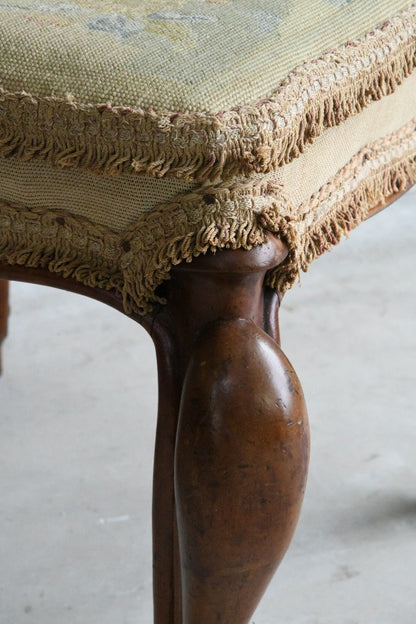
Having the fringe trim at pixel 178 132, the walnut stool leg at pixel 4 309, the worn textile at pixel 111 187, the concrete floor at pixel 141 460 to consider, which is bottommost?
the concrete floor at pixel 141 460

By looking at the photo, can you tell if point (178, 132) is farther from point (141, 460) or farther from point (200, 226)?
point (141, 460)

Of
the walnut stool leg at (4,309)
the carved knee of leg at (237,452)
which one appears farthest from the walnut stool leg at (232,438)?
the walnut stool leg at (4,309)

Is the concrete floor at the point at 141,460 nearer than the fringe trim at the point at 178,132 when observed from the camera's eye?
No

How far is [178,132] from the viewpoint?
0.47m

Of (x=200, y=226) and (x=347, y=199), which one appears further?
(x=347, y=199)

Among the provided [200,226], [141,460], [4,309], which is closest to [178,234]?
[200,226]

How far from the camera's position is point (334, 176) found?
0.64 m

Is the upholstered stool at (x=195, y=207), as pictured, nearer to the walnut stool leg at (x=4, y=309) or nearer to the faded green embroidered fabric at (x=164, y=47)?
the faded green embroidered fabric at (x=164, y=47)

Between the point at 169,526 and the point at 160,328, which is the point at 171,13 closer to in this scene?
the point at 160,328

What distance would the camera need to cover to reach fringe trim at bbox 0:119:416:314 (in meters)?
0.49

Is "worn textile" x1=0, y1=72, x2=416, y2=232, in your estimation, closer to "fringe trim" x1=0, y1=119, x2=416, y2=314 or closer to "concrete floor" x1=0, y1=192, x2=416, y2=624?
"fringe trim" x1=0, y1=119, x2=416, y2=314

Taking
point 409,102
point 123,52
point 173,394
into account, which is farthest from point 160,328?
point 409,102

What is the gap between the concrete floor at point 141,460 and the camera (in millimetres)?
837

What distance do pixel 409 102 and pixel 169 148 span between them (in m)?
0.32
